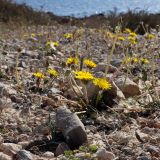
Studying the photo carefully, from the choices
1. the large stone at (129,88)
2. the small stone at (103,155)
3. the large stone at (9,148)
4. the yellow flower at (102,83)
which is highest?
the yellow flower at (102,83)

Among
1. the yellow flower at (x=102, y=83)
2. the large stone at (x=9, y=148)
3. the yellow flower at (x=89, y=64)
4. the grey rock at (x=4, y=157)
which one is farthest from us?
the yellow flower at (x=89, y=64)

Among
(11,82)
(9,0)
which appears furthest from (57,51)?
(9,0)

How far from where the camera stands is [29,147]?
209cm

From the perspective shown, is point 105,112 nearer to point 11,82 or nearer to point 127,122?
point 127,122

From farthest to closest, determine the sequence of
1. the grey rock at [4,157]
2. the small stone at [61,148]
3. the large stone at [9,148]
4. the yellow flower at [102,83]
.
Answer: the yellow flower at [102,83] < the small stone at [61,148] < the large stone at [9,148] < the grey rock at [4,157]

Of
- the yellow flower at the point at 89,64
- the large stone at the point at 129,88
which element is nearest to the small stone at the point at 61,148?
the yellow flower at the point at 89,64

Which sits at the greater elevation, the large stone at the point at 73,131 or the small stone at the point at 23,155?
the large stone at the point at 73,131

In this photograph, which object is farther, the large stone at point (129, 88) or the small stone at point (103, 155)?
the large stone at point (129, 88)

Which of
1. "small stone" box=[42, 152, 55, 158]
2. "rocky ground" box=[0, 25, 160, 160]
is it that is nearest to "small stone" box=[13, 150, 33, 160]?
"rocky ground" box=[0, 25, 160, 160]

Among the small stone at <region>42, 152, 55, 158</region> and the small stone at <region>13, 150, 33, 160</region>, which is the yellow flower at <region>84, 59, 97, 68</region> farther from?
the small stone at <region>13, 150, 33, 160</region>

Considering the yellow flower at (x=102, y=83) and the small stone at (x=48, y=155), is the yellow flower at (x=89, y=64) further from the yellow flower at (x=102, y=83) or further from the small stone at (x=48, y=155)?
the small stone at (x=48, y=155)

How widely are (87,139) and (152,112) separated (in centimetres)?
67

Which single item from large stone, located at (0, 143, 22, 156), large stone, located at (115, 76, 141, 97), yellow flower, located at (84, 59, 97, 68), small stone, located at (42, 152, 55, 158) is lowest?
small stone, located at (42, 152, 55, 158)

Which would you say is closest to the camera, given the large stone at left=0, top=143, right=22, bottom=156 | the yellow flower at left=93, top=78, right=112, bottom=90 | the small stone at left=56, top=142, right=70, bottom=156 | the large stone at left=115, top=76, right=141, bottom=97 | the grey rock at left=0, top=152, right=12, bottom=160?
the grey rock at left=0, top=152, right=12, bottom=160
